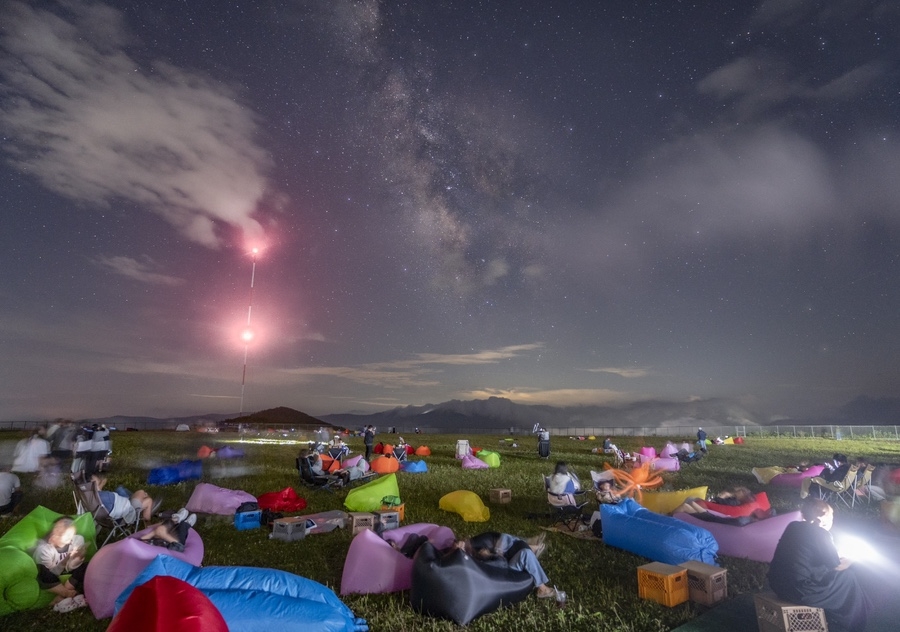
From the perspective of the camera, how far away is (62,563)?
21.0 feet

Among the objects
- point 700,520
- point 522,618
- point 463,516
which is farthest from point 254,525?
point 700,520

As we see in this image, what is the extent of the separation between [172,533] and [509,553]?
4.54 m

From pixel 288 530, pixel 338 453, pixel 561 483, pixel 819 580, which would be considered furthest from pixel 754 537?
pixel 338 453

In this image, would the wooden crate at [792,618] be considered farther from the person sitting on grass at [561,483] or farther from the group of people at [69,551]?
the group of people at [69,551]

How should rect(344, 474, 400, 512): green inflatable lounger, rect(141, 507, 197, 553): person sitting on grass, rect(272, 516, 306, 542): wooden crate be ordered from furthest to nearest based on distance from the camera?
1. rect(344, 474, 400, 512): green inflatable lounger
2. rect(272, 516, 306, 542): wooden crate
3. rect(141, 507, 197, 553): person sitting on grass

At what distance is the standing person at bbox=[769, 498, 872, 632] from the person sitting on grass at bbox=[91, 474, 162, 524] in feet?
30.8

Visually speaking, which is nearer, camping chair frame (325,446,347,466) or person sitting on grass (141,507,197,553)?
person sitting on grass (141,507,197,553)

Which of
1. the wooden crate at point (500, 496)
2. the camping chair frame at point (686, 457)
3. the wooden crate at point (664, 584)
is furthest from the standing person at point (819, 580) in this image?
the camping chair frame at point (686, 457)

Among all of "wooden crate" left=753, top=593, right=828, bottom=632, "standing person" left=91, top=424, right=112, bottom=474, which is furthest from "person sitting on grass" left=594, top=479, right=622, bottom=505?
"standing person" left=91, top=424, right=112, bottom=474

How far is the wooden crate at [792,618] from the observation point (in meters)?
4.86

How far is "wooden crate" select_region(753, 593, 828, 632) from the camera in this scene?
486cm

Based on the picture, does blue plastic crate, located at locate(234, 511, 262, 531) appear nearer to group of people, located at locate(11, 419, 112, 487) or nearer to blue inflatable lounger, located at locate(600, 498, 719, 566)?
group of people, located at locate(11, 419, 112, 487)

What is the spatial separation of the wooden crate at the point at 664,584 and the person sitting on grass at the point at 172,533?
6050 millimetres

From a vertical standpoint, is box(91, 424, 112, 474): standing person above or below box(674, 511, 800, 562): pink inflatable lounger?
above
